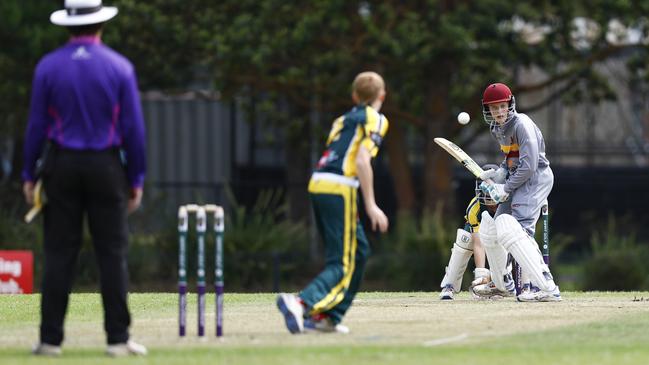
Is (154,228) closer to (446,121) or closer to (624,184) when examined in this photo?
(446,121)

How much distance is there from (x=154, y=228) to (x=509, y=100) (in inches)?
577

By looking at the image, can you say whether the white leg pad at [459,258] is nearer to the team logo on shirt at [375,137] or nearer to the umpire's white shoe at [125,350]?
the team logo on shirt at [375,137]

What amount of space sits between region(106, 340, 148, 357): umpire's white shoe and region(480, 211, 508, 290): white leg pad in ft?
14.6

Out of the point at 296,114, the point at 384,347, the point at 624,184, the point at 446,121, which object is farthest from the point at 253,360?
the point at 624,184

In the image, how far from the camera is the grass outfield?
9.40 metres

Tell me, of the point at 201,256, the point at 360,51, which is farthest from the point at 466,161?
the point at 360,51

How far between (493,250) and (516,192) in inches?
21.8

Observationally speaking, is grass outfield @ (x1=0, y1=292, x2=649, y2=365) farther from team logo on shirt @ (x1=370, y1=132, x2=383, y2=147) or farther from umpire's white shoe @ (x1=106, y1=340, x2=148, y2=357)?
team logo on shirt @ (x1=370, y1=132, x2=383, y2=147)

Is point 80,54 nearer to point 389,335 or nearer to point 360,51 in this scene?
point 389,335

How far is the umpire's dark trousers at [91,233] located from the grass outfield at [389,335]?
0.25 m

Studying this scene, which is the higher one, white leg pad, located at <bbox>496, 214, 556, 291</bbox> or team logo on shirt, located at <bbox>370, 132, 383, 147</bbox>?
team logo on shirt, located at <bbox>370, 132, 383, 147</bbox>

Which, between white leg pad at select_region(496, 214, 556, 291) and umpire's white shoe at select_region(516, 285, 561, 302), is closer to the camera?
white leg pad at select_region(496, 214, 556, 291)

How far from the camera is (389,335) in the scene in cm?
1064

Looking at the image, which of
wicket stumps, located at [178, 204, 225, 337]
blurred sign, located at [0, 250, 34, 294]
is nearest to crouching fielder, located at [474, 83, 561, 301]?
wicket stumps, located at [178, 204, 225, 337]
